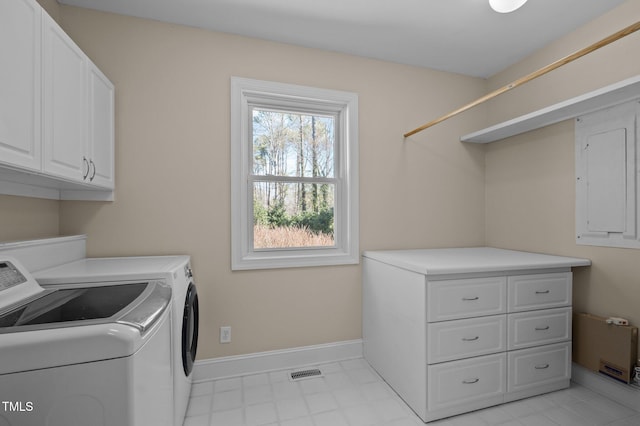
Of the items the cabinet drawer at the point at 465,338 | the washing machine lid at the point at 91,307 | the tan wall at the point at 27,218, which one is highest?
the tan wall at the point at 27,218

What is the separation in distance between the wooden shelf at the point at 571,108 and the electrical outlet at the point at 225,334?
272 cm

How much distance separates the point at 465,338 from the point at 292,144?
1.96 m

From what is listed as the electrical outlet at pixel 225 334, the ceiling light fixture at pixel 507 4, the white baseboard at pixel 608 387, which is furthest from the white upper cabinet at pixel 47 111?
the white baseboard at pixel 608 387

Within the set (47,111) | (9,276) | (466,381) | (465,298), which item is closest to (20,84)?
(47,111)

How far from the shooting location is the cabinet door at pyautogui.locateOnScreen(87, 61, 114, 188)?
1740mm

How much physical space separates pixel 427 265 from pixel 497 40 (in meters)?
2.00

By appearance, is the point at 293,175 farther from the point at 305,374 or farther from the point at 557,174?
the point at 557,174

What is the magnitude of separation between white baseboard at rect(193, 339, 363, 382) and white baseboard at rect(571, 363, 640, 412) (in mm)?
1604

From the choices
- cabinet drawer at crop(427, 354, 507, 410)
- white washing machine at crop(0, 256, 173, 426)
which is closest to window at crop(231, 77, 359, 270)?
cabinet drawer at crop(427, 354, 507, 410)

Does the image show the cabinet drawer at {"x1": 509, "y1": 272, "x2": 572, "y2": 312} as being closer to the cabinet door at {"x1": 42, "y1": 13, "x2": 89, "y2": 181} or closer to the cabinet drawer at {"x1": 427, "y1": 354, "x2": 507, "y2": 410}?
the cabinet drawer at {"x1": 427, "y1": 354, "x2": 507, "y2": 410}

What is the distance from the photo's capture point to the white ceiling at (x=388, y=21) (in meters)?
1.99

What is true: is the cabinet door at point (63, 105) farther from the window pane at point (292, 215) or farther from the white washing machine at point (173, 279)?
the window pane at point (292, 215)

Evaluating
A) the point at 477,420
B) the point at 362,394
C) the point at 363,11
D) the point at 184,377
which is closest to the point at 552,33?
the point at 363,11

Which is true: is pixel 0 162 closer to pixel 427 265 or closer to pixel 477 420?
pixel 427 265
